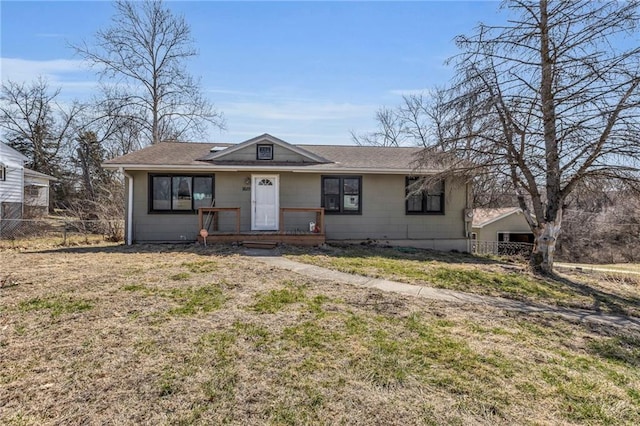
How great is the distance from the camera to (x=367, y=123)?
104ft

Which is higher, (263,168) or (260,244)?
(263,168)

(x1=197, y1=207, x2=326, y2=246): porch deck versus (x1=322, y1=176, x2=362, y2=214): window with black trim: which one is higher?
(x1=322, y1=176, x2=362, y2=214): window with black trim

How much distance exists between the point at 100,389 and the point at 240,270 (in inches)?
179

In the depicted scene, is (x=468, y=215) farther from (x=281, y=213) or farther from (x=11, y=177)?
(x=11, y=177)

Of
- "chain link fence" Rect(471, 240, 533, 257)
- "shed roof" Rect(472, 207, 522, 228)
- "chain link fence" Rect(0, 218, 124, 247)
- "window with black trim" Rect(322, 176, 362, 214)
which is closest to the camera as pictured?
"window with black trim" Rect(322, 176, 362, 214)

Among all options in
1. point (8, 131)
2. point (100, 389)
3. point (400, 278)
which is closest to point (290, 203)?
point (400, 278)

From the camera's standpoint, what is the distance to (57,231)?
15.5 m

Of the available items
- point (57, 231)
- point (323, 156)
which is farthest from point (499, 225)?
point (57, 231)

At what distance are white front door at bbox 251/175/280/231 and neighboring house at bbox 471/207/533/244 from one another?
47.9ft

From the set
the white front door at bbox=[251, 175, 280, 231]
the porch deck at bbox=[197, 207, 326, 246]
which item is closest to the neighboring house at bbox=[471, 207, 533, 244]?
the porch deck at bbox=[197, 207, 326, 246]

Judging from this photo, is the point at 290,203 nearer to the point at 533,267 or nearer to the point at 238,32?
the point at 238,32

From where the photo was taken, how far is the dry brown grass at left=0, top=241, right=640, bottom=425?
2611mm

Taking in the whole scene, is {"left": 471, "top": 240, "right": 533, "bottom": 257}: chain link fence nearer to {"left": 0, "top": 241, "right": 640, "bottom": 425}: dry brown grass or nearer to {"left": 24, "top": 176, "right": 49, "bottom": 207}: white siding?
Result: {"left": 0, "top": 241, "right": 640, "bottom": 425}: dry brown grass

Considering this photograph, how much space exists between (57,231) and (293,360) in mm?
16345
